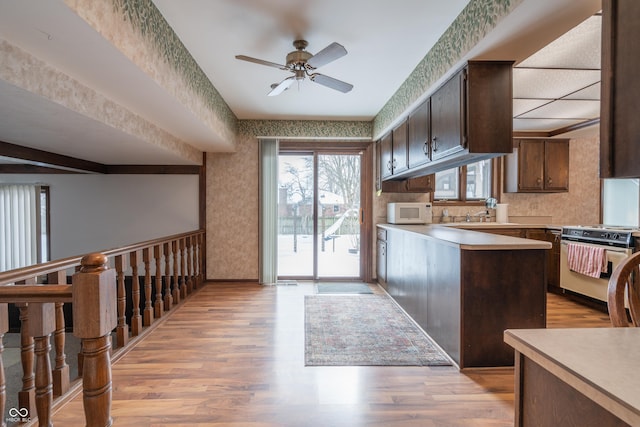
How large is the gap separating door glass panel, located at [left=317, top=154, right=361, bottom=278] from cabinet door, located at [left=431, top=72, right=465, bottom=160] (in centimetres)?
237

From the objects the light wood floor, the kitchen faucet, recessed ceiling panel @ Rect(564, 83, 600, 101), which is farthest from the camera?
the kitchen faucet

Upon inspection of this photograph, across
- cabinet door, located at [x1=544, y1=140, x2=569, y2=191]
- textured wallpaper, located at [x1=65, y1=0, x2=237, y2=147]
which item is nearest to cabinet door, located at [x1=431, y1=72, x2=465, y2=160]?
textured wallpaper, located at [x1=65, y1=0, x2=237, y2=147]

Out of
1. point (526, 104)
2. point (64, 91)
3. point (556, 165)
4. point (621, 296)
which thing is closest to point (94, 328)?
point (621, 296)

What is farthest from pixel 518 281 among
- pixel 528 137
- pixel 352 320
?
pixel 528 137

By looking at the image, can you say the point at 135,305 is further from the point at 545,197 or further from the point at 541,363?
the point at 545,197

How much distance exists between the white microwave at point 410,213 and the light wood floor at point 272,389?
2279 millimetres

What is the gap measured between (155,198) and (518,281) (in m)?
4.96

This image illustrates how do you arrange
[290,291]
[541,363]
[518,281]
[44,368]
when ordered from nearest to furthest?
1. [541,363]
2. [44,368]
3. [518,281]
4. [290,291]

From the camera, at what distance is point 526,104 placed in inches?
153

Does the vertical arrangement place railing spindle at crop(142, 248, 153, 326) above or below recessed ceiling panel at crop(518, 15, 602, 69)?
below

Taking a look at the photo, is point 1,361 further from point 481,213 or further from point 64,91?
point 481,213

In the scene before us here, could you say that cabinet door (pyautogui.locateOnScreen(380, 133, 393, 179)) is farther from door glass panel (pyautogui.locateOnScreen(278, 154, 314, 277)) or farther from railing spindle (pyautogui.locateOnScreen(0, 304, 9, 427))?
railing spindle (pyautogui.locateOnScreen(0, 304, 9, 427))

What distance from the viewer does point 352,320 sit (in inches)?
134

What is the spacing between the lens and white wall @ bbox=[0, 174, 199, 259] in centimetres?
518
